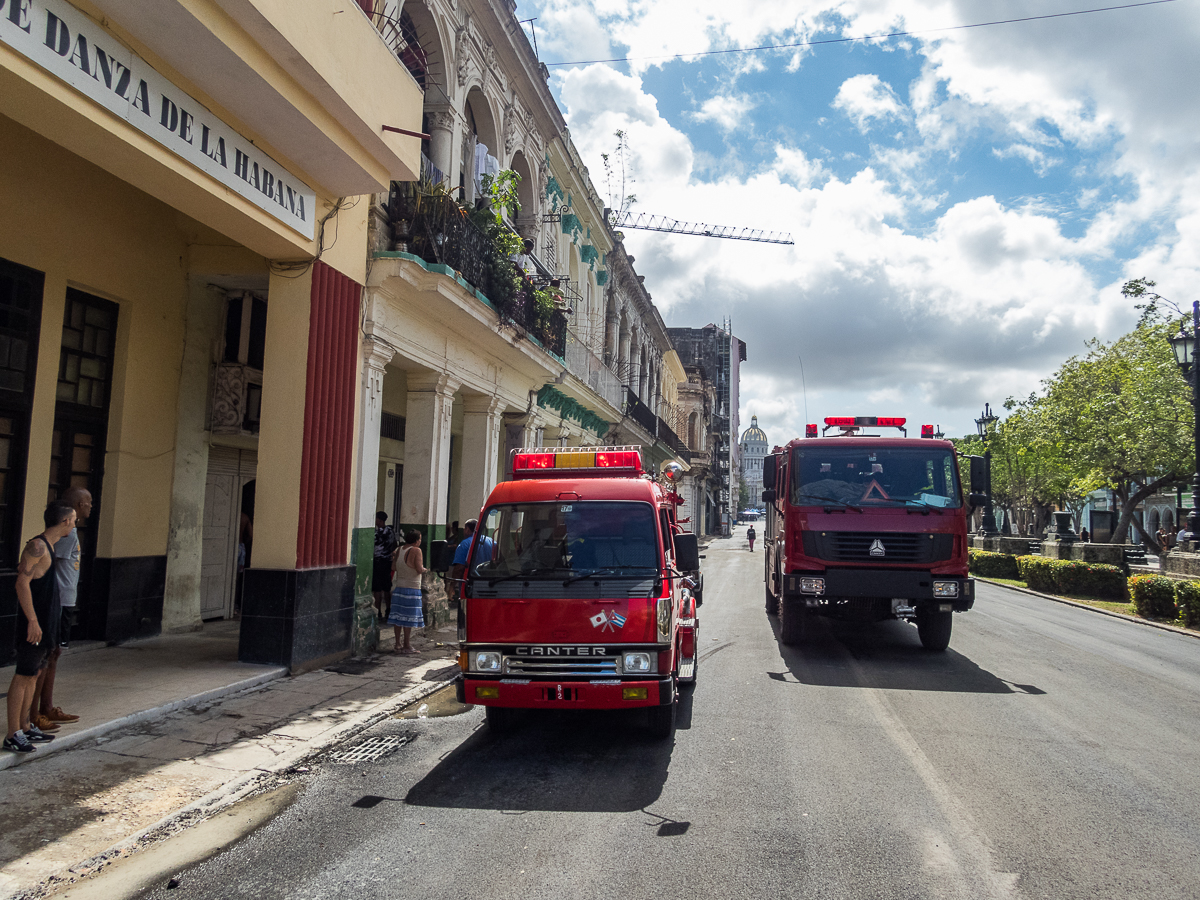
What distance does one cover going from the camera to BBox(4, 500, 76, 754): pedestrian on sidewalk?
5176 millimetres

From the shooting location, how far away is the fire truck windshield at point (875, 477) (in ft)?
31.6

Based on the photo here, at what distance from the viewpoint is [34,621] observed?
5203mm

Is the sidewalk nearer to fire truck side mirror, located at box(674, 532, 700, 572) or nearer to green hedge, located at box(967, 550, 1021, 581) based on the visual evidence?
fire truck side mirror, located at box(674, 532, 700, 572)

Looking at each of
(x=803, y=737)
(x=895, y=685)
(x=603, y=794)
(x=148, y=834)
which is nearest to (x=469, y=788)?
(x=603, y=794)

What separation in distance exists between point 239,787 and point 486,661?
178cm

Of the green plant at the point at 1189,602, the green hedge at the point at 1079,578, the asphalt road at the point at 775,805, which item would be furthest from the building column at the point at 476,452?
the green hedge at the point at 1079,578

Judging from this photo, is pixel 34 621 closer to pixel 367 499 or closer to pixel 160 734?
pixel 160 734

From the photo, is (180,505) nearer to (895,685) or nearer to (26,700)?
(26,700)

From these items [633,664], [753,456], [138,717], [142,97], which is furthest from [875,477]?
[753,456]

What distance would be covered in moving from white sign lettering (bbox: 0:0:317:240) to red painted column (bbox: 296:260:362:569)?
40.8 inches

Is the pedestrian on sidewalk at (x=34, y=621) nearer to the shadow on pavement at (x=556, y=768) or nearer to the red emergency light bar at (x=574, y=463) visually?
the shadow on pavement at (x=556, y=768)

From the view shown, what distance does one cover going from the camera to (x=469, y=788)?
16.9 feet

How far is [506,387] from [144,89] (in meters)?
9.44

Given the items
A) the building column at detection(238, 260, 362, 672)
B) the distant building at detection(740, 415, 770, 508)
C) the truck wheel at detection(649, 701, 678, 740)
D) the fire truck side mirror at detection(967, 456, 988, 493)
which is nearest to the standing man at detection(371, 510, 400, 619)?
the building column at detection(238, 260, 362, 672)
